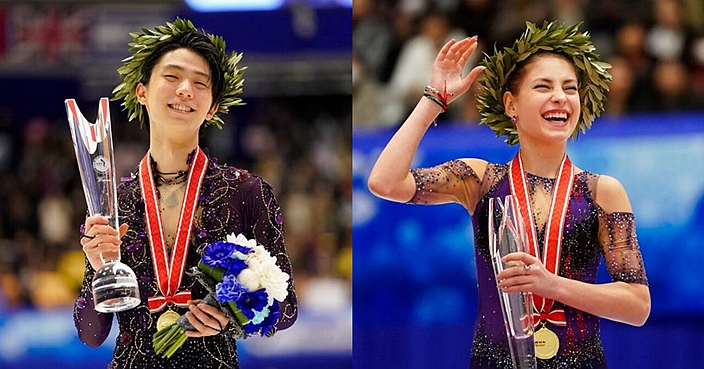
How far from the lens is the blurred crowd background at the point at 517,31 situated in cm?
630

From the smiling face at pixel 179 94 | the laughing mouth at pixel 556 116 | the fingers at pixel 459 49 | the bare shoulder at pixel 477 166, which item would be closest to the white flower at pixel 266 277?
the smiling face at pixel 179 94

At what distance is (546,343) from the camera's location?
3.49 m

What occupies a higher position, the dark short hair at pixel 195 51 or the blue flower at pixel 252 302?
the dark short hair at pixel 195 51

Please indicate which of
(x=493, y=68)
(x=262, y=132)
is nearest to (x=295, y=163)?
(x=262, y=132)

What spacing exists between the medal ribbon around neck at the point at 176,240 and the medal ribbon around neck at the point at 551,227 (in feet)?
3.55

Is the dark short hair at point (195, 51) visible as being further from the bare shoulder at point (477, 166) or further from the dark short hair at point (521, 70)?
the dark short hair at point (521, 70)

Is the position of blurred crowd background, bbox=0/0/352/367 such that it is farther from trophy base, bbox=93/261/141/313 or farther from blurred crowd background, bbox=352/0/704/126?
trophy base, bbox=93/261/141/313

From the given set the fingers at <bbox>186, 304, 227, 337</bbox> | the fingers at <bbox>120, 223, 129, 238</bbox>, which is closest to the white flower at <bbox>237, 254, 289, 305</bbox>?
the fingers at <bbox>186, 304, 227, 337</bbox>

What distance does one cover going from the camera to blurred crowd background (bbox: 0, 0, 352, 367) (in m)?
9.43

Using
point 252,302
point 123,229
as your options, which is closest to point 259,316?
point 252,302

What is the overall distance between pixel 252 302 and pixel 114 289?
424 mm

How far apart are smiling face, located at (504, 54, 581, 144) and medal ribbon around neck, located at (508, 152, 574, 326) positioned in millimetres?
140

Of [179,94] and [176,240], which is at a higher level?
A: [179,94]

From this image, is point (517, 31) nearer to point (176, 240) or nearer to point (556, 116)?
point (556, 116)
